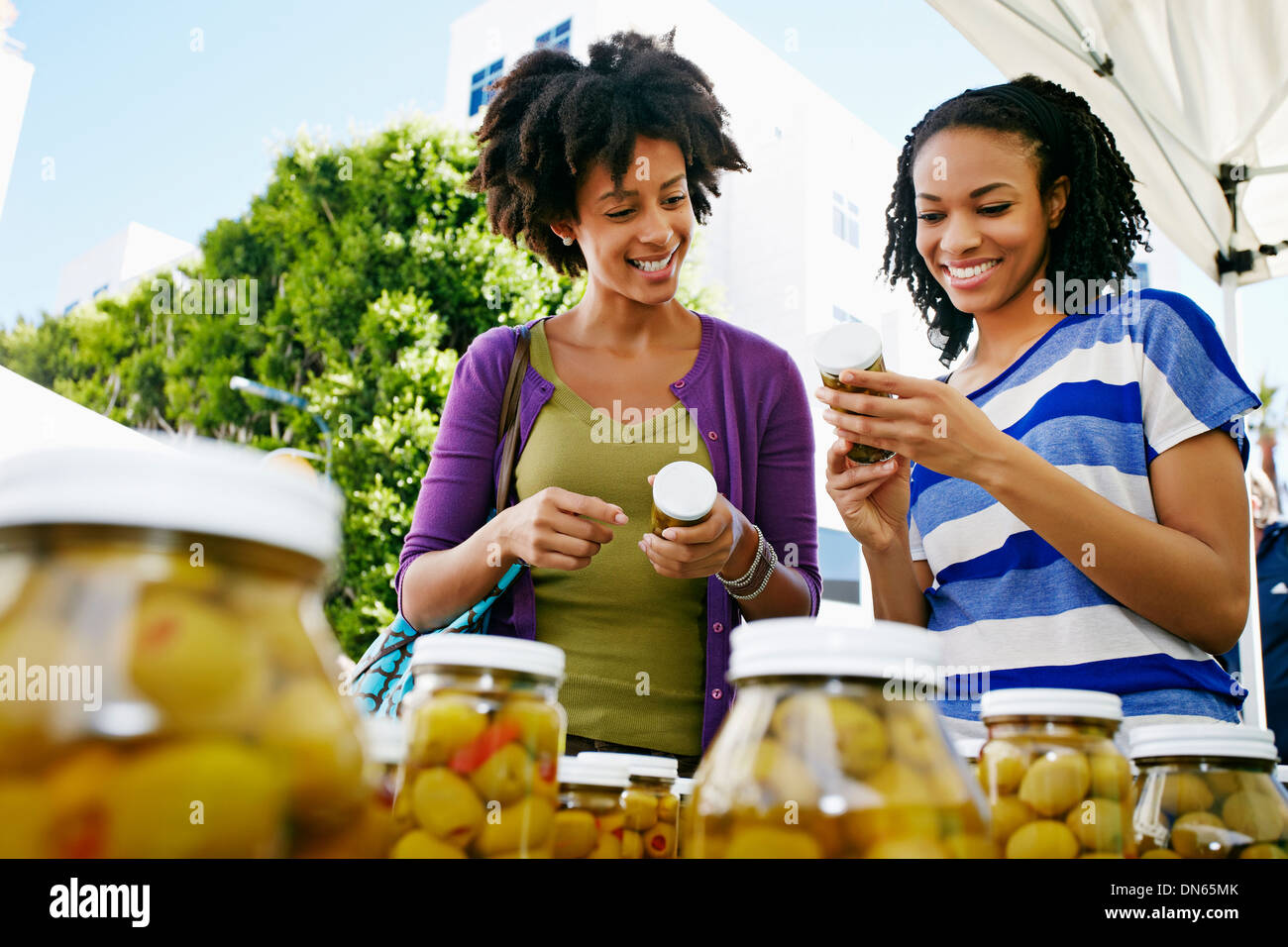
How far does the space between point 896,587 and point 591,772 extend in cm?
93

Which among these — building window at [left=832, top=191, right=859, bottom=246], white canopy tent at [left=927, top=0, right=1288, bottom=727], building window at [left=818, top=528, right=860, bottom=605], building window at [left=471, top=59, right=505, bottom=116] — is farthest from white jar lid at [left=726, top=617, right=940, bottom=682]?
building window at [left=471, top=59, right=505, bottom=116]

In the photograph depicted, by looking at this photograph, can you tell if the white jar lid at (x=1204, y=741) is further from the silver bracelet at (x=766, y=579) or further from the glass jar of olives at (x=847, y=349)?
the silver bracelet at (x=766, y=579)

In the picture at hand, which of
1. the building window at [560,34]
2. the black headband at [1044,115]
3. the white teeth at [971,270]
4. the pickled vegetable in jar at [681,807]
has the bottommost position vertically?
the pickled vegetable in jar at [681,807]

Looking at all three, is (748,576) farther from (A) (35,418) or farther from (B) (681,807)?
(A) (35,418)

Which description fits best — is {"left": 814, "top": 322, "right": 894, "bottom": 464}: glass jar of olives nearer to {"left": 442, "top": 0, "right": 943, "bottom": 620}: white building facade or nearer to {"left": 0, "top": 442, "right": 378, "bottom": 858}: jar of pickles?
{"left": 0, "top": 442, "right": 378, "bottom": 858}: jar of pickles

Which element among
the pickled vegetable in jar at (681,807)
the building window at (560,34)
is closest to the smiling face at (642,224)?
the pickled vegetable in jar at (681,807)

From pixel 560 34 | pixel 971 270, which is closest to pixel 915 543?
pixel 971 270

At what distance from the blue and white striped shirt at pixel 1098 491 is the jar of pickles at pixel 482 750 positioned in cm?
98

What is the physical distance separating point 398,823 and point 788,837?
0.24 m

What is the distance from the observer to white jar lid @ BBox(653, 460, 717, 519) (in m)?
1.06

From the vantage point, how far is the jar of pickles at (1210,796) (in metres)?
0.67

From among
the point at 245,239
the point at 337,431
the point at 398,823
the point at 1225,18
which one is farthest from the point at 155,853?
the point at 245,239
